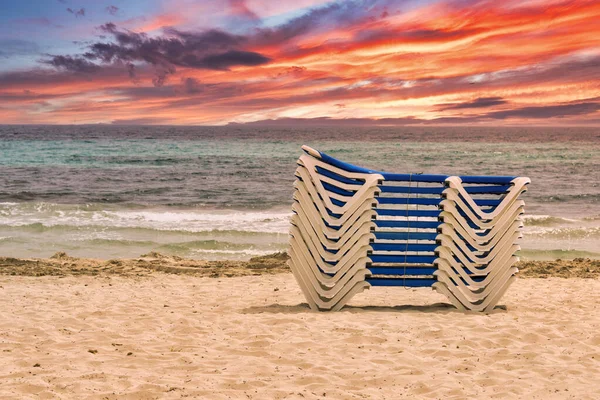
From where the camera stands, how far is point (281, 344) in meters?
5.58

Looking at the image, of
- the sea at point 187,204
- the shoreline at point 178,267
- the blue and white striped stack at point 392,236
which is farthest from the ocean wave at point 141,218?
the blue and white striped stack at point 392,236

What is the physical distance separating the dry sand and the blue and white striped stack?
1.20 ft

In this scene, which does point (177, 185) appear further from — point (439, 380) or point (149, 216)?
point (439, 380)

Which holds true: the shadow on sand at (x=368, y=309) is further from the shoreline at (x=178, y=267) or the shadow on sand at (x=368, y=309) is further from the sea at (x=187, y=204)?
the sea at (x=187, y=204)

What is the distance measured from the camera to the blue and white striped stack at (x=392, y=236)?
6898 mm

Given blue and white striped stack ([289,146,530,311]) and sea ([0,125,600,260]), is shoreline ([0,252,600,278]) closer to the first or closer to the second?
sea ([0,125,600,260])

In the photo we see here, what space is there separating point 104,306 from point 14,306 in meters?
1.10

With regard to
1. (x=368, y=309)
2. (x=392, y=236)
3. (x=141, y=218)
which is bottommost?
(x=368, y=309)

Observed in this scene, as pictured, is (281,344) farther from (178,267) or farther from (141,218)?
(141,218)

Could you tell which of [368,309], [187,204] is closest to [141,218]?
[187,204]

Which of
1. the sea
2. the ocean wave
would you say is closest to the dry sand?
the sea

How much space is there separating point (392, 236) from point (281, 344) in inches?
87.3

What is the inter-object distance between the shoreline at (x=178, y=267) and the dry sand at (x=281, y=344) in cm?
104

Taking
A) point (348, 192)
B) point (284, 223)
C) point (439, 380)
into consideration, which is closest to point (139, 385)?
point (439, 380)
